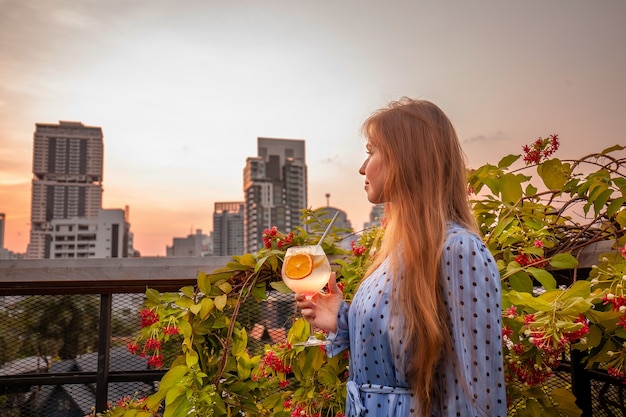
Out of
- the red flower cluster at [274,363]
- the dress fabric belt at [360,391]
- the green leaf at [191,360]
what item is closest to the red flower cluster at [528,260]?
the dress fabric belt at [360,391]

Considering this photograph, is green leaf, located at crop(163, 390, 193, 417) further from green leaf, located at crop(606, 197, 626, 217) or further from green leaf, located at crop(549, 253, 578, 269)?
green leaf, located at crop(606, 197, 626, 217)

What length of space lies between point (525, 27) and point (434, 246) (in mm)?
8847

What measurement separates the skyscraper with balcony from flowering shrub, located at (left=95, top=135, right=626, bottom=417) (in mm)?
118313

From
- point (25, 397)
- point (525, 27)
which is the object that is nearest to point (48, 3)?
point (525, 27)

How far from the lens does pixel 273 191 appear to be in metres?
104

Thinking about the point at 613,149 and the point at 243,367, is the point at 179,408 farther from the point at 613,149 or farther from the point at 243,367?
the point at 613,149

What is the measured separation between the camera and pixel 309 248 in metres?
1.46

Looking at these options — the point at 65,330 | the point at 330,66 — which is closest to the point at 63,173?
the point at 330,66

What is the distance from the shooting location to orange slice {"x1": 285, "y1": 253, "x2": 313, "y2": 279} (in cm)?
141

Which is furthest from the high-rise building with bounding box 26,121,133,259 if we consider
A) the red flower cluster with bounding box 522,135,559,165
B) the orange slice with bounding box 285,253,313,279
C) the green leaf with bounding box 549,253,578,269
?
the green leaf with bounding box 549,253,578,269

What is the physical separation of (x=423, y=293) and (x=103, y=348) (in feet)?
3.75

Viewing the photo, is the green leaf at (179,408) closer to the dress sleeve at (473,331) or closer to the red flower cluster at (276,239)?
the red flower cluster at (276,239)

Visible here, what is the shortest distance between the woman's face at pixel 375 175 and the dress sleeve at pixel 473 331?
251 mm

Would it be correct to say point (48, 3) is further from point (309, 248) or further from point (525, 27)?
point (309, 248)
